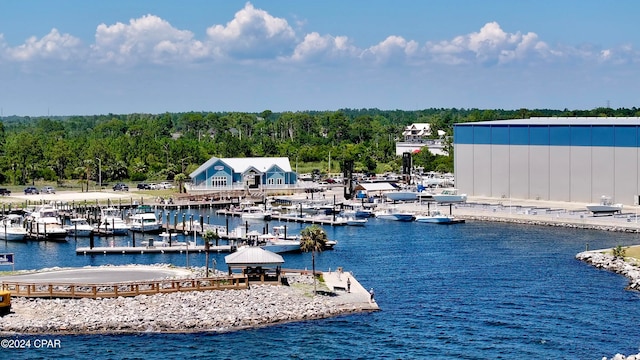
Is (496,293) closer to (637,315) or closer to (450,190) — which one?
(637,315)

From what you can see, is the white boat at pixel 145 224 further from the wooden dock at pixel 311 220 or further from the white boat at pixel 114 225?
the wooden dock at pixel 311 220

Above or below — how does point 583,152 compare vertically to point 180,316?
above

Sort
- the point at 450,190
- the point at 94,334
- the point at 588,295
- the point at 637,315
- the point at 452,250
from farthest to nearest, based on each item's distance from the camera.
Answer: the point at 450,190 < the point at 452,250 < the point at 588,295 < the point at 637,315 < the point at 94,334

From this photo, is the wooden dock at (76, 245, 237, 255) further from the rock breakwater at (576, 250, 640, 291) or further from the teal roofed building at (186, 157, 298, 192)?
the teal roofed building at (186, 157, 298, 192)

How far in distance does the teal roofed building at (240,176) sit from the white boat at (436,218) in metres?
33.6

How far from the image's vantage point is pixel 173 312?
5228 cm

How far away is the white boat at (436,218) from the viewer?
103562 millimetres

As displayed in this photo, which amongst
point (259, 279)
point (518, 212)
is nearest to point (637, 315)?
point (259, 279)

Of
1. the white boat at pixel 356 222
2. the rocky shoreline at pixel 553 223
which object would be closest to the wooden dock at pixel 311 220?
the white boat at pixel 356 222

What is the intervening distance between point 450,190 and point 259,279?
215 feet

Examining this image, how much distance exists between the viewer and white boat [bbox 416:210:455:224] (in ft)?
340

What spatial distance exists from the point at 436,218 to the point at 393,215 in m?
6.38

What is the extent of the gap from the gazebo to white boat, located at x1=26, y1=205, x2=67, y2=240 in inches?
1500

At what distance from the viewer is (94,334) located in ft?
164
